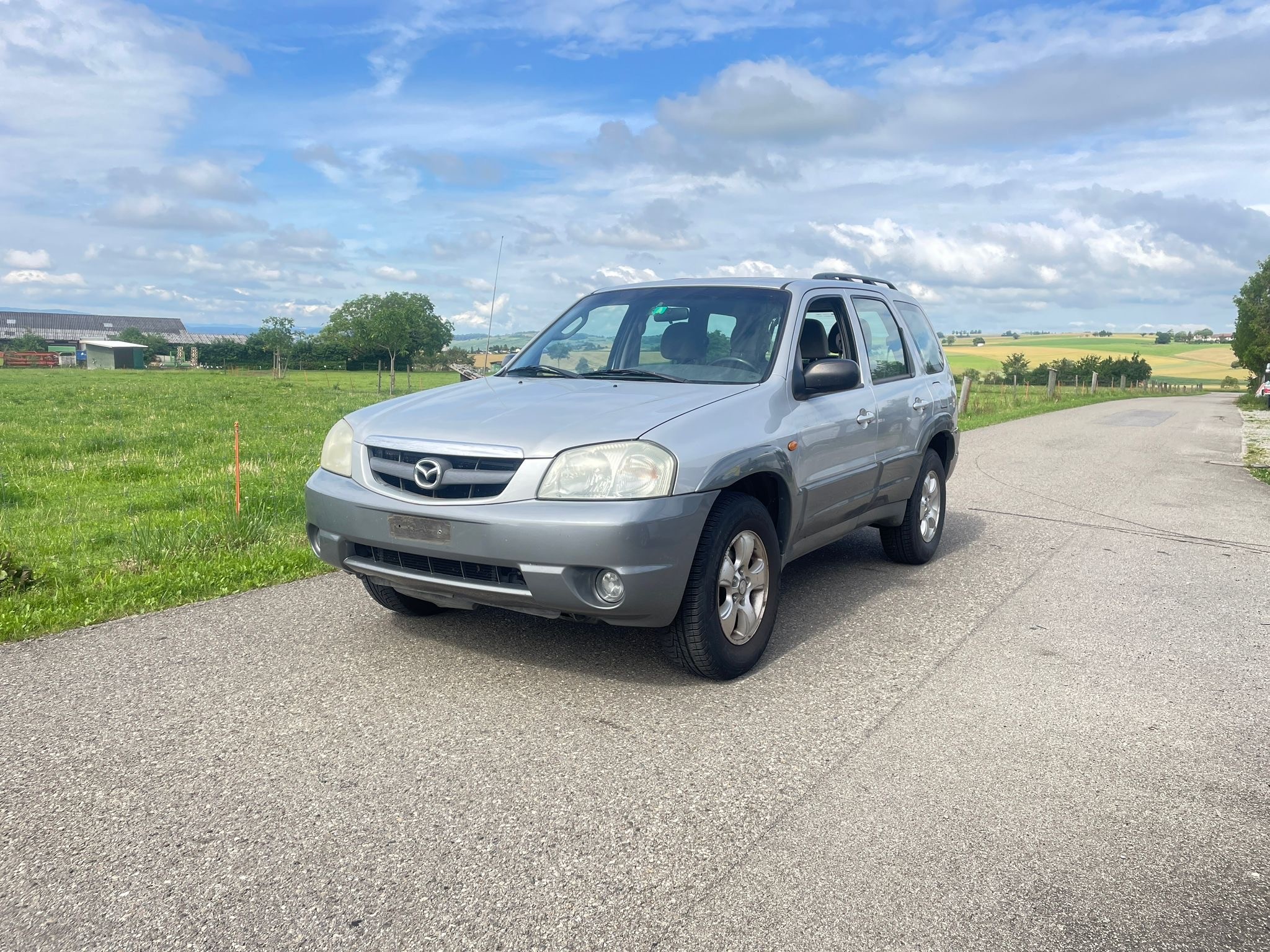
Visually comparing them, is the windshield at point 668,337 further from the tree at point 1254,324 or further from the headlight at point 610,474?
the tree at point 1254,324

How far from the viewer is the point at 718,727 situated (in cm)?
379

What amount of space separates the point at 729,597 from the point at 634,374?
138 cm

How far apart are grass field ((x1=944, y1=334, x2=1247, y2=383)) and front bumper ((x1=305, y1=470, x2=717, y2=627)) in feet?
209

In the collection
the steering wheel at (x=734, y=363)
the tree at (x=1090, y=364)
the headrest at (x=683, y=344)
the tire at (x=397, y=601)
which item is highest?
the headrest at (x=683, y=344)

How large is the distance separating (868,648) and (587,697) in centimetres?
155

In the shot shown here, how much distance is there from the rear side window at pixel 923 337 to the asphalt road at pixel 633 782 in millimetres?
1974

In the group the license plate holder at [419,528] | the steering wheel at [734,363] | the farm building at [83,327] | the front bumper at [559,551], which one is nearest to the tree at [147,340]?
the farm building at [83,327]

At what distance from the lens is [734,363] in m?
4.95

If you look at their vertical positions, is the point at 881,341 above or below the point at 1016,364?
above

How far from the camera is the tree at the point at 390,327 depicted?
7662 cm

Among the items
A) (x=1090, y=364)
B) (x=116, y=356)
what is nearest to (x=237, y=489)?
(x=1090, y=364)

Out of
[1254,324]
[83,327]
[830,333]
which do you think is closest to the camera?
[830,333]

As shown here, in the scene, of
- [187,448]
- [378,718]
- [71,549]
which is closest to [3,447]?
[187,448]

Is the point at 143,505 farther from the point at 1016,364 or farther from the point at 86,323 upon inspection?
the point at 86,323
